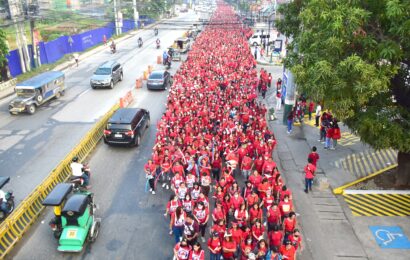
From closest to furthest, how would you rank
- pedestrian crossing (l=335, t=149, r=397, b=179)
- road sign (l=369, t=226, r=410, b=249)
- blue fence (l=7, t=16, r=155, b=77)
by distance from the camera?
1. road sign (l=369, t=226, r=410, b=249)
2. pedestrian crossing (l=335, t=149, r=397, b=179)
3. blue fence (l=7, t=16, r=155, b=77)

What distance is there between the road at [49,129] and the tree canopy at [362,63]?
10.9 meters

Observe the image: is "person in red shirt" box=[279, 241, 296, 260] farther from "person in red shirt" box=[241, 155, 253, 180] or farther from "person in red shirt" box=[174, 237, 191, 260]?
"person in red shirt" box=[241, 155, 253, 180]

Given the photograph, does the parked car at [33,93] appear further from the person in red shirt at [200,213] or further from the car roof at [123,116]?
the person in red shirt at [200,213]

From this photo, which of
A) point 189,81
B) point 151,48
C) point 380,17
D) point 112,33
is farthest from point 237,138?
point 112,33

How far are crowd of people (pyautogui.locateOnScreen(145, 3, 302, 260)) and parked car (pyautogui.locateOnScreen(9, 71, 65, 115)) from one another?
28.2ft

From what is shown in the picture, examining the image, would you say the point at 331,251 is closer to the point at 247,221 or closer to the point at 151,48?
the point at 247,221

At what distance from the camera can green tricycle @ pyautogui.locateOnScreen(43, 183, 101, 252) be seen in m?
9.66

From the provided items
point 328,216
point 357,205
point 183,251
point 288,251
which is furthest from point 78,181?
point 357,205

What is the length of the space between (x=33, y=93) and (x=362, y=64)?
19.5 metres

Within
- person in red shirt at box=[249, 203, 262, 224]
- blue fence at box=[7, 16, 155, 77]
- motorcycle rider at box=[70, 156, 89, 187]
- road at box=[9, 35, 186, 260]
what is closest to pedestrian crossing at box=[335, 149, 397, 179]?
person in red shirt at box=[249, 203, 262, 224]

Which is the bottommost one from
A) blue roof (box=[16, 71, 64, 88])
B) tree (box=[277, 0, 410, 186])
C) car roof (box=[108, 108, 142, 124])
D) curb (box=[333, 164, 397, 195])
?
curb (box=[333, 164, 397, 195])

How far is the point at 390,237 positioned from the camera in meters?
10.7

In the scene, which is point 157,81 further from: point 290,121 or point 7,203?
point 7,203

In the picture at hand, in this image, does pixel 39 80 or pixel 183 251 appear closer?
pixel 183 251
